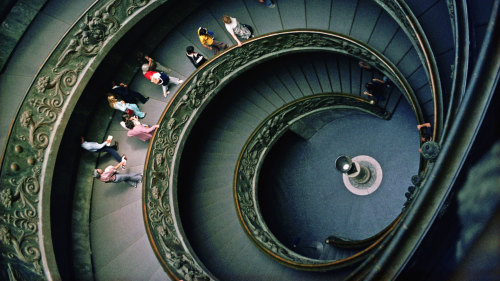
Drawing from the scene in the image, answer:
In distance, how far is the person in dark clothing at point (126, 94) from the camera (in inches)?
273

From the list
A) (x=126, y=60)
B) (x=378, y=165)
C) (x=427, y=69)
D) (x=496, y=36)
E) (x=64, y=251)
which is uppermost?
(x=126, y=60)

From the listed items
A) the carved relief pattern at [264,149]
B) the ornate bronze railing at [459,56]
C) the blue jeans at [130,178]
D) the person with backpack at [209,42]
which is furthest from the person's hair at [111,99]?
the ornate bronze railing at [459,56]

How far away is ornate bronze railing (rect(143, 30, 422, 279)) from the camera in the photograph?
644cm

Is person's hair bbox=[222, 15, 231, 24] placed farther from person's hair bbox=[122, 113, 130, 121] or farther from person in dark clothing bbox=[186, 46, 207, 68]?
person's hair bbox=[122, 113, 130, 121]

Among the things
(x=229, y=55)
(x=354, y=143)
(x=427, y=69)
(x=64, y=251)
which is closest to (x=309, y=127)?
Answer: (x=354, y=143)

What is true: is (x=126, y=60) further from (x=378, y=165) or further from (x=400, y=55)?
(x=378, y=165)

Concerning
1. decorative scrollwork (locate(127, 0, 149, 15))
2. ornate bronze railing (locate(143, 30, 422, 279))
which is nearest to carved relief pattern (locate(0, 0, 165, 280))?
decorative scrollwork (locate(127, 0, 149, 15))

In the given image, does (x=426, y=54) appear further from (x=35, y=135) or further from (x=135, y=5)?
(x=35, y=135)

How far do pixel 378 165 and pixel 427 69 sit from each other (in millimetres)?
4777

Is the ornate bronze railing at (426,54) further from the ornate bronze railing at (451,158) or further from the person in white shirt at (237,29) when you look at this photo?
the person in white shirt at (237,29)

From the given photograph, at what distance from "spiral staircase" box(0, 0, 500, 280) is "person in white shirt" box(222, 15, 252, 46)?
341 millimetres

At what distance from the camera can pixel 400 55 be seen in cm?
635

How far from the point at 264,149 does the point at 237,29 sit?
380 centimetres

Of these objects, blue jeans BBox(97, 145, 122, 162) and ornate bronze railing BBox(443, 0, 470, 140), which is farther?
blue jeans BBox(97, 145, 122, 162)
